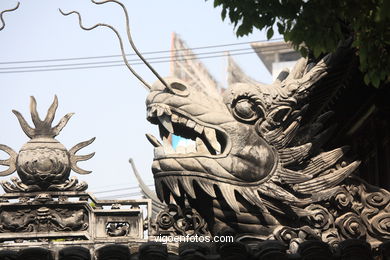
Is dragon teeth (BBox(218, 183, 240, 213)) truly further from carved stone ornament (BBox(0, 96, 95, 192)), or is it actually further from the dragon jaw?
carved stone ornament (BBox(0, 96, 95, 192))

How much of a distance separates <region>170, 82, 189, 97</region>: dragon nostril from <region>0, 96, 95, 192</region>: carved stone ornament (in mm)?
1519

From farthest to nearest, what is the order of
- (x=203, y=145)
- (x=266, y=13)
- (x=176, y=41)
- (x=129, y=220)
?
(x=176, y=41) → (x=203, y=145) → (x=129, y=220) → (x=266, y=13)

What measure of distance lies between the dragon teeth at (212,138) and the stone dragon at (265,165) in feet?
0.05

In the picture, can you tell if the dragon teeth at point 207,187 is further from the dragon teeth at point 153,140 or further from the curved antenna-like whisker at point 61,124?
the curved antenna-like whisker at point 61,124

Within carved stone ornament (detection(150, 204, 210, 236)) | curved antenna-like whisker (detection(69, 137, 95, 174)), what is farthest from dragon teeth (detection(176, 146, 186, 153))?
curved antenna-like whisker (detection(69, 137, 95, 174))

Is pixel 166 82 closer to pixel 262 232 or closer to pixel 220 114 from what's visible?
pixel 220 114

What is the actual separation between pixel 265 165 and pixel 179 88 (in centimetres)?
190

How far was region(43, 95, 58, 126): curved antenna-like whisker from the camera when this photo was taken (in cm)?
1991

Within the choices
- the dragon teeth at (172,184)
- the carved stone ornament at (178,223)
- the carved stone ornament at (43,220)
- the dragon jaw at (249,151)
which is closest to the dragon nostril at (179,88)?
the dragon jaw at (249,151)

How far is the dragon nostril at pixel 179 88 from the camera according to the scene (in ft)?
65.5

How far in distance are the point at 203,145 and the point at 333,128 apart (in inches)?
92.6

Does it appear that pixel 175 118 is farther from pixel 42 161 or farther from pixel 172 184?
pixel 42 161

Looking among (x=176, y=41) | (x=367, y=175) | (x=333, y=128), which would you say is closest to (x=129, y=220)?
(x=333, y=128)

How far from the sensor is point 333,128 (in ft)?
65.5
